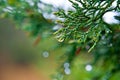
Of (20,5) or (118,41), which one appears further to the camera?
(20,5)

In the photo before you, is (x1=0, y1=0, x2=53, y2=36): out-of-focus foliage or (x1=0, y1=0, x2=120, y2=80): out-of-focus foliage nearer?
(x1=0, y1=0, x2=120, y2=80): out-of-focus foliage

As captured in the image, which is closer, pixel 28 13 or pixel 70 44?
pixel 70 44

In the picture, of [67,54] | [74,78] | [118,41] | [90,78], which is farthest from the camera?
[74,78]

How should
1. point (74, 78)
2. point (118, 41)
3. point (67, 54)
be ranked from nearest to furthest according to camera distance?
1. point (118, 41)
2. point (67, 54)
3. point (74, 78)

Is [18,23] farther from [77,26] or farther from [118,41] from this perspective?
[77,26]

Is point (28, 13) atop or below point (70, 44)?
atop

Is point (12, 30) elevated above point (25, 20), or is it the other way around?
point (12, 30)

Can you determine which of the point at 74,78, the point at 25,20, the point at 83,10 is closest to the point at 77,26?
the point at 83,10

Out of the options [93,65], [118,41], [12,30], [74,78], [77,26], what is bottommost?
[77,26]

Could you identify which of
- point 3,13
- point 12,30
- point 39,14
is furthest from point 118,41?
point 12,30

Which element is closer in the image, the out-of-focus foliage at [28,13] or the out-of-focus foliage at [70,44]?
the out-of-focus foliage at [70,44]
